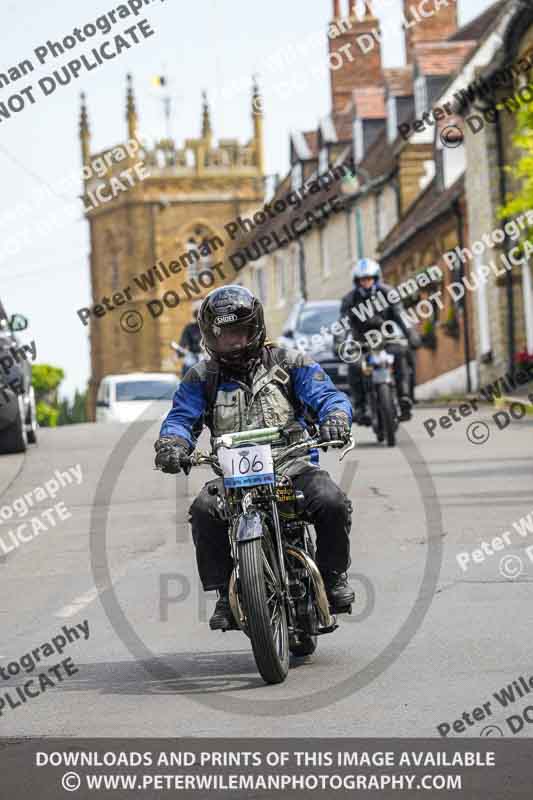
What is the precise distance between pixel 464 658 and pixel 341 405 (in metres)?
1.22

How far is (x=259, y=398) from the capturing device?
7609 mm

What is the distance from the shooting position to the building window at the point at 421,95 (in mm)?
49438

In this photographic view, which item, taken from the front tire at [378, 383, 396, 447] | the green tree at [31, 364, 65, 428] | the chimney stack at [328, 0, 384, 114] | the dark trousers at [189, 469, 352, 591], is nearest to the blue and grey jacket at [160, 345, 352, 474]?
the dark trousers at [189, 469, 352, 591]

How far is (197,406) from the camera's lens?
764 centimetres

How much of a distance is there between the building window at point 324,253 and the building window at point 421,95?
15.6m


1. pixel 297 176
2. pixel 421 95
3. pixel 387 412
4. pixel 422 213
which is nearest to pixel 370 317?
pixel 387 412

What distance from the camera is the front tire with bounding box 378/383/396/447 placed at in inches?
756

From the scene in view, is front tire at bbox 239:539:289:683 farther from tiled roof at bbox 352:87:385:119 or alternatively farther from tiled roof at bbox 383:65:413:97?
tiled roof at bbox 352:87:385:119

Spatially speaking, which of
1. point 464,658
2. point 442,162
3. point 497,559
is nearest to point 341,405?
point 464,658

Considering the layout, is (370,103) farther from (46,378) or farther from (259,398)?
(259,398)

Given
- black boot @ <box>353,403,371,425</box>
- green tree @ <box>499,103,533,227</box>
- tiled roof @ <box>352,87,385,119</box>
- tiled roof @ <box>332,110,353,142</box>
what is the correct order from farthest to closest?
1. tiled roof @ <box>332,110,353,142</box>
2. tiled roof @ <box>352,87,385,119</box>
3. green tree @ <box>499,103,533,227</box>
4. black boot @ <box>353,403,371,425</box>

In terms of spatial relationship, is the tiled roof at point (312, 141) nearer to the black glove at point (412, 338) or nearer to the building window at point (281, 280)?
the building window at point (281, 280)

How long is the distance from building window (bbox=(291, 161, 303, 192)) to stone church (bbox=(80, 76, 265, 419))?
33.9 m

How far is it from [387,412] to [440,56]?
3228 cm
